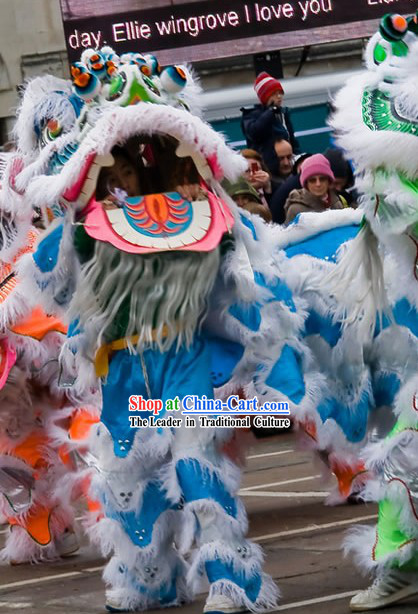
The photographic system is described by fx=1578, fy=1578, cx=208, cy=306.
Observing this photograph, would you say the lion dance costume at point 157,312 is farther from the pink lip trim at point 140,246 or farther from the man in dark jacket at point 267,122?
the man in dark jacket at point 267,122

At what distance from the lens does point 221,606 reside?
5.66m

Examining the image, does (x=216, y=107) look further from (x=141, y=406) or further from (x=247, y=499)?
(x=141, y=406)

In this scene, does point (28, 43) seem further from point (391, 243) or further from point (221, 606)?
point (221, 606)

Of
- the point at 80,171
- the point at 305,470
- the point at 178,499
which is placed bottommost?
the point at 305,470

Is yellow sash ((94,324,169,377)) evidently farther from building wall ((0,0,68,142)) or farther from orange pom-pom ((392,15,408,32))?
building wall ((0,0,68,142))

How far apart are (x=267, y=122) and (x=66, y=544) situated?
13.1 ft

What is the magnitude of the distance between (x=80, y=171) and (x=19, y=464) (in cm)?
232

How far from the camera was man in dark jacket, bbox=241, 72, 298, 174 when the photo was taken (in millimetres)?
10883

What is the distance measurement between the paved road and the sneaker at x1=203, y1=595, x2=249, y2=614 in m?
0.22

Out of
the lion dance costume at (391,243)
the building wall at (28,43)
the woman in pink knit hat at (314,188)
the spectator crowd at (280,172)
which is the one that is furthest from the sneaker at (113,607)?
the building wall at (28,43)

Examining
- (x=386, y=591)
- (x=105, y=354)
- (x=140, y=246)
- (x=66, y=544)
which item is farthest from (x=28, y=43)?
(x=386, y=591)

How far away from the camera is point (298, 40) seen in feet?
45.2

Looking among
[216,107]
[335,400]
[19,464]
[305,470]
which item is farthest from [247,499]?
[216,107]

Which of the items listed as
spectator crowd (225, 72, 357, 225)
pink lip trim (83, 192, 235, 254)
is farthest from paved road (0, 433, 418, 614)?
spectator crowd (225, 72, 357, 225)
